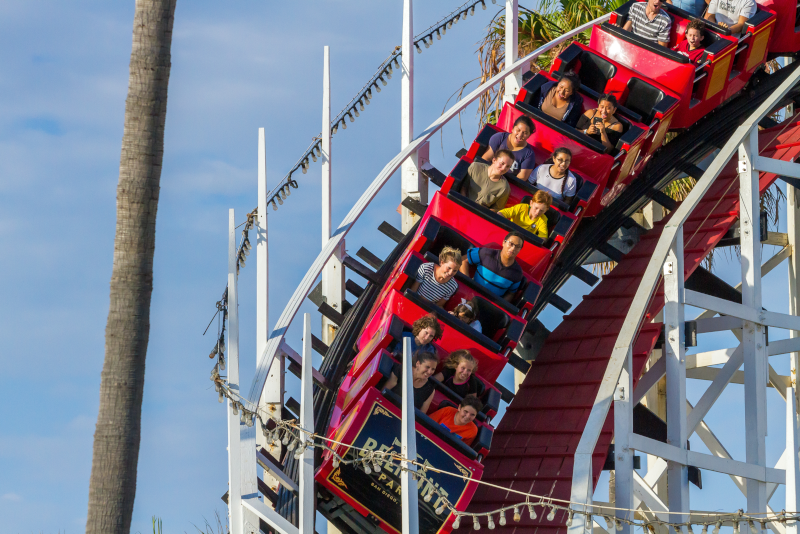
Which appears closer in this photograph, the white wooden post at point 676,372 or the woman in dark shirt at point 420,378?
the woman in dark shirt at point 420,378

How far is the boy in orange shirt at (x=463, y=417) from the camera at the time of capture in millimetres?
5742

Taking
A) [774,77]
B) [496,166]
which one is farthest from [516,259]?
[774,77]

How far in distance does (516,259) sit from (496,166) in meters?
0.76

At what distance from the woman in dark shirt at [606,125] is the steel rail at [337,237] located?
4.90 ft

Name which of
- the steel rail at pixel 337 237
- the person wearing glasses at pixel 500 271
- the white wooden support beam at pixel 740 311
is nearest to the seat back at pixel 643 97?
the steel rail at pixel 337 237

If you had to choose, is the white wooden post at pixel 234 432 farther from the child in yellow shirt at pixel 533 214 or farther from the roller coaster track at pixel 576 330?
the child in yellow shirt at pixel 533 214

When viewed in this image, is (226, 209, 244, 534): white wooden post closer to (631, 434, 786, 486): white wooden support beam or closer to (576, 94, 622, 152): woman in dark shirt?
(631, 434, 786, 486): white wooden support beam

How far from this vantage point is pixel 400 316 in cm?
629

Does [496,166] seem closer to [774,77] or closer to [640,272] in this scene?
[640,272]

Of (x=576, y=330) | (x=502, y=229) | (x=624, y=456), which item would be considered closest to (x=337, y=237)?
(x=502, y=229)

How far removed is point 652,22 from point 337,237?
365 centimetres

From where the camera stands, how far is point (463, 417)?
5.75 meters

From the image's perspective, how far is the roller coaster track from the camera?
6.65 m

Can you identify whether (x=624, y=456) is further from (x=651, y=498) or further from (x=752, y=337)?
(x=651, y=498)
